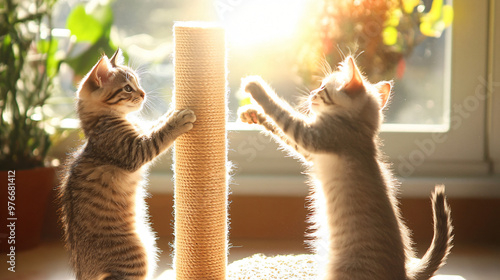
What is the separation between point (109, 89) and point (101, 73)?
0.05 meters

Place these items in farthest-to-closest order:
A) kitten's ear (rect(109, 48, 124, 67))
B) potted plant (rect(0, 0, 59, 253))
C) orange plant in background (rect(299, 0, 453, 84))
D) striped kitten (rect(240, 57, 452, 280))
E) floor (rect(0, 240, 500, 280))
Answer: orange plant in background (rect(299, 0, 453, 84)) → potted plant (rect(0, 0, 59, 253)) → floor (rect(0, 240, 500, 280)) → kitten's ear (rect(109, 48, 124, 67)) → striped kitten (rect(240, 57, 452, 280))

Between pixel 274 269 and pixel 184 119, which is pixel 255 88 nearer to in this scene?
pixel 184 119

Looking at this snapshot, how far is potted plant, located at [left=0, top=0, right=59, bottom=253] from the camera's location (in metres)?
1.97

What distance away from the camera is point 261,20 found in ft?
7.25

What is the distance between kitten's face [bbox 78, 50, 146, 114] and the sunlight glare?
0.69 meters

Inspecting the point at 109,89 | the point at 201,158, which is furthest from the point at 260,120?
the point at 109,89

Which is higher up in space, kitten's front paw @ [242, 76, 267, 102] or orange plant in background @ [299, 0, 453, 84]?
orange plant in background @ [299, 0, 453, 84]

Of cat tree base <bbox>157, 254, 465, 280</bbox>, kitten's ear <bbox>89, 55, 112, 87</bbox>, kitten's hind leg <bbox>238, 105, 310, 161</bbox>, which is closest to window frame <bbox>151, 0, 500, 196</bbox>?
cat tree base <bbox>157, 254, 465, 280</bbox>

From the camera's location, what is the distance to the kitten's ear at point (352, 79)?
4.82 ft

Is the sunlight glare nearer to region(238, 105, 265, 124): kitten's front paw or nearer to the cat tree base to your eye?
region(238, 105, 265, 124): kitten's front paw

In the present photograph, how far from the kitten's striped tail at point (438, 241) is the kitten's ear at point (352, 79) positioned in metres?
0.33

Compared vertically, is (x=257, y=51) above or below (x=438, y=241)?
above

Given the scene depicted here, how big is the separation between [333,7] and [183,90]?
2.72 ft

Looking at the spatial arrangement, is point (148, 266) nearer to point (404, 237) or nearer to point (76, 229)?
point (76, 229)
